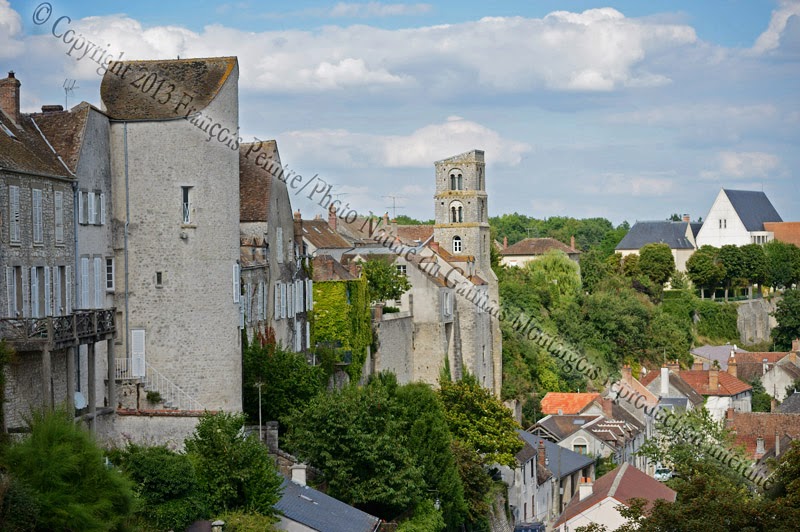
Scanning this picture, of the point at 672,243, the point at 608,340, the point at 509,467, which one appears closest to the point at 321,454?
the point at 509,467

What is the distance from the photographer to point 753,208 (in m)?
135

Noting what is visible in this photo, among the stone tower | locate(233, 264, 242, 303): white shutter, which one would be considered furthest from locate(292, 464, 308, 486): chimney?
the stone tower

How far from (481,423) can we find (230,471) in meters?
20.0

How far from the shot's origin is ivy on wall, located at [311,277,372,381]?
43.1 m

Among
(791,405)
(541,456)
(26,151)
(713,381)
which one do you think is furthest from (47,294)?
(791,405)

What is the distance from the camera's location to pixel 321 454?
33.6 metres

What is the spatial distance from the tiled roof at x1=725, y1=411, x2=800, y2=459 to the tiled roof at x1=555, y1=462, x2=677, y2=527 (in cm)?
2157

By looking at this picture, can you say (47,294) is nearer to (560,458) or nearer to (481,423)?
(481,423)

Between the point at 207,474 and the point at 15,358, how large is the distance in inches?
220

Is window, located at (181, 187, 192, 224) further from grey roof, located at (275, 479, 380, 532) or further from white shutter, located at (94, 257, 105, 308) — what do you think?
grey roof, located at (275, 479, 380, 532)

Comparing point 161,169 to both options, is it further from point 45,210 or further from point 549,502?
point 549,502

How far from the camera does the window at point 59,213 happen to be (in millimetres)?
27359

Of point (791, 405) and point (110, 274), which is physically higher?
point (110, 274)

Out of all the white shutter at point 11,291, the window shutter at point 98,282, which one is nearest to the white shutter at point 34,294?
the white shutter at point 11,291
